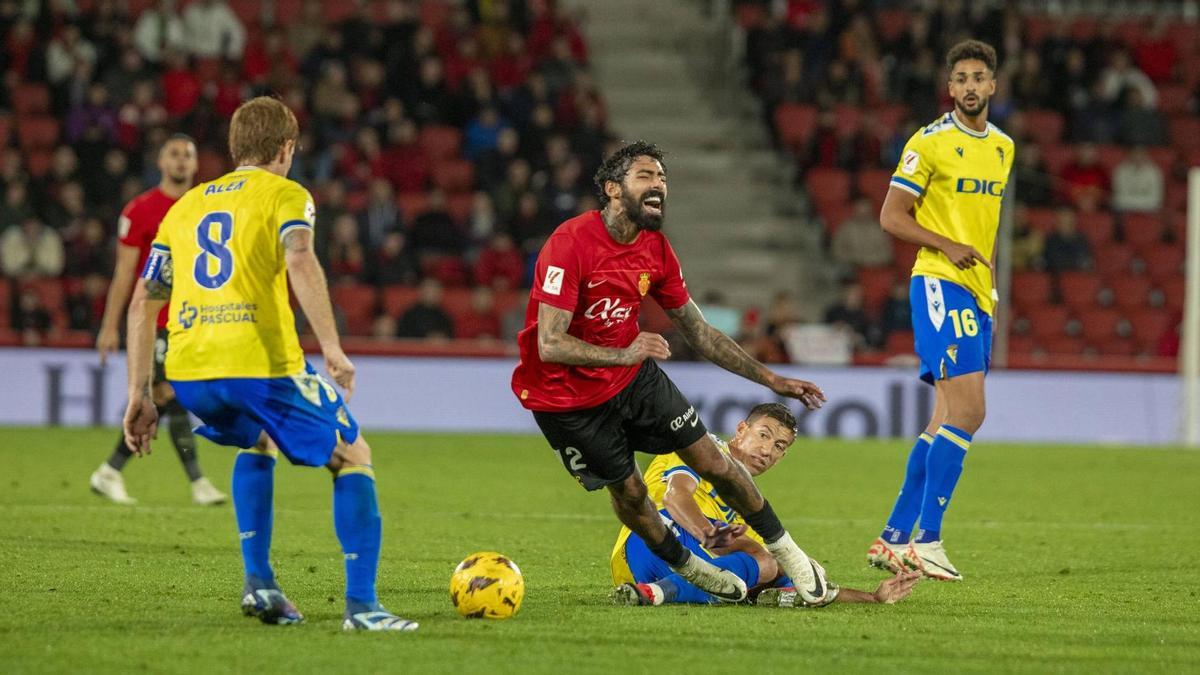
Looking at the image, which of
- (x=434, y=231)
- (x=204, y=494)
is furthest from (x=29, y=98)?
(x=204, y=494)

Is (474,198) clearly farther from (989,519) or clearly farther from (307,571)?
(307,571)

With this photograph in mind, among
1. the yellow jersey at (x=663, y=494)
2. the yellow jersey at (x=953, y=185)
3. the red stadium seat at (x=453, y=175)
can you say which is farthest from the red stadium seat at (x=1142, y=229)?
the yellow jersey at (x=663, y=494)

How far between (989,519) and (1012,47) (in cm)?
1447

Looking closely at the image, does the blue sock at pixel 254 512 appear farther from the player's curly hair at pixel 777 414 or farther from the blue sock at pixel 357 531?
the player's curly hair at pixel 777 414

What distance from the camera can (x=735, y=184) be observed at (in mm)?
23641

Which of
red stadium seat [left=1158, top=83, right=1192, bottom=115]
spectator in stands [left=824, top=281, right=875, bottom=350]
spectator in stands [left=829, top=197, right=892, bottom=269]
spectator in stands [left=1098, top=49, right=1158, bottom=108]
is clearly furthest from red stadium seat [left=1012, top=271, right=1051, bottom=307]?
red stadium seat [left=1158, top=83, right=1192, bottom=115]

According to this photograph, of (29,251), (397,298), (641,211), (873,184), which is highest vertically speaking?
(641,211)

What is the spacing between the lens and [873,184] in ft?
72.2

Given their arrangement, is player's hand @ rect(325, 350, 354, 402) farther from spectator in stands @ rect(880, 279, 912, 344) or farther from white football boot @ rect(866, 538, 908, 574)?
spectator in stands @ rect(880, 279, 912, 344)

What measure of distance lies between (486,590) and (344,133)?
15309 millimetres

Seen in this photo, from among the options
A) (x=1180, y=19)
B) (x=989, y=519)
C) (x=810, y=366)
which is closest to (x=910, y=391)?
(x=810, y=366)

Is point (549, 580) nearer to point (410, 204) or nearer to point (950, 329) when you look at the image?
point (950, 329)

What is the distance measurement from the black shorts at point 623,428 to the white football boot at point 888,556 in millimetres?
1561

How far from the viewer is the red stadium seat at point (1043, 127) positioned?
23.7 metres
